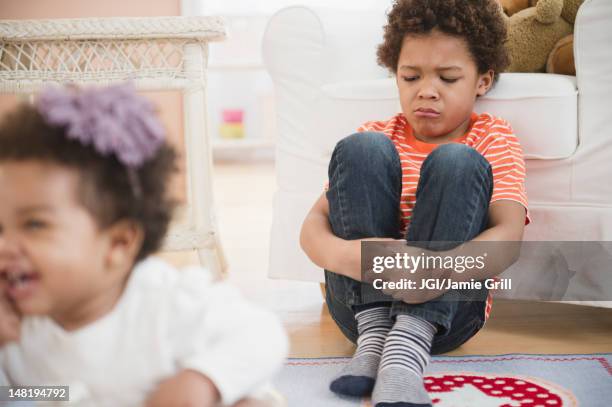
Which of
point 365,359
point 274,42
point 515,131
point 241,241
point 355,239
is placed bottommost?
point 241,241

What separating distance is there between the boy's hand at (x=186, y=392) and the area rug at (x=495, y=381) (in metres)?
0.40

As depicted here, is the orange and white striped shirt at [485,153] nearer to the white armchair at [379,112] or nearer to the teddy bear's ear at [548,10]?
the white armchair at [379,112]

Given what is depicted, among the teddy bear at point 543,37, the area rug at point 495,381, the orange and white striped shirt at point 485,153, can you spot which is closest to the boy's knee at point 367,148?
the orange and white striped shirt at point 485,153

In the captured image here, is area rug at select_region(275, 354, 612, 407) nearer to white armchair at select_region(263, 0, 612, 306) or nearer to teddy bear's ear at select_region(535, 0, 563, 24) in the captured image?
white armchair at select_region(263, 0, 612, 306)

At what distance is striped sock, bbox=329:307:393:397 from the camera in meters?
0.95

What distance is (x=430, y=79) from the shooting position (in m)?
1.13

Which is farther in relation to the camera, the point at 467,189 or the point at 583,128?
the point at 583,128

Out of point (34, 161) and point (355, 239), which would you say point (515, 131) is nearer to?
point (355, 239)

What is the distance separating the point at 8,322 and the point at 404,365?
51cm

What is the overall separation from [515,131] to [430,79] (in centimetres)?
22

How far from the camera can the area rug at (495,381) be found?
0.94 metres

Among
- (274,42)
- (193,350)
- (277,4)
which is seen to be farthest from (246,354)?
(277,4)

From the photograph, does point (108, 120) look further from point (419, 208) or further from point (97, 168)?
point (419, 208)

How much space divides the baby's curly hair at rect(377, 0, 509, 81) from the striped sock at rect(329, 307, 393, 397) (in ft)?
1.45
